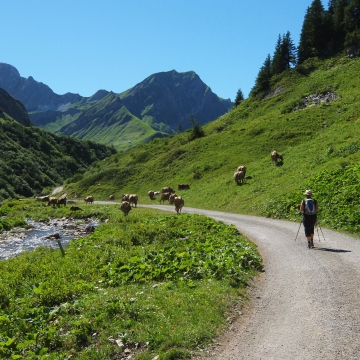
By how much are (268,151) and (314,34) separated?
66.7 meters

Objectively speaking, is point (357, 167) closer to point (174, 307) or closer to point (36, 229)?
point (174, 307)

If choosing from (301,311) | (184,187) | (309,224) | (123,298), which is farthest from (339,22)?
(123,298)

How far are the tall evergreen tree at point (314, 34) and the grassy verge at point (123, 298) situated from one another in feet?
349

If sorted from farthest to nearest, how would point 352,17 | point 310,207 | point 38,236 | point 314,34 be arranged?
1. point 314,34
2. point 352,17
3. point 38,236
4. point 310,207

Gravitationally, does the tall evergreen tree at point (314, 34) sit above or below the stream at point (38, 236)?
above

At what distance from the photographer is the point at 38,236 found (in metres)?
34.6

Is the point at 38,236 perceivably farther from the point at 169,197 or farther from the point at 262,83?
the point at 262,83

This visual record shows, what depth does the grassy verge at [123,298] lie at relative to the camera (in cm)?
899

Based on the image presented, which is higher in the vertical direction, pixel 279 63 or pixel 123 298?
pixel 279 63

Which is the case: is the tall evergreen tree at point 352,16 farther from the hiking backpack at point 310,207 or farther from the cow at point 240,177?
the hiking backpack at point 310,207

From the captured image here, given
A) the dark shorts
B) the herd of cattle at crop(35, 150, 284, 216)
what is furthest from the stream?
the dark shorts

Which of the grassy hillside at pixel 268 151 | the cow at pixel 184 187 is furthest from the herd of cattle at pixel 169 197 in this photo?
the grassy hillside at pixel 268 151

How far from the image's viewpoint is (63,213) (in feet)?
166

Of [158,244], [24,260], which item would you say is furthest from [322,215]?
[24,260]
